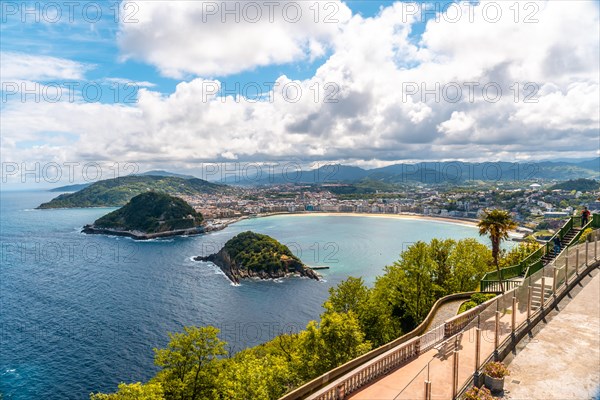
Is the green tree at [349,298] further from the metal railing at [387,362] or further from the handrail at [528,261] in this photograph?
the metal railing at [387,362]

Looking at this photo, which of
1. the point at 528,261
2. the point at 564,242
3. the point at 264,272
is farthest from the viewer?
the point at 264,272

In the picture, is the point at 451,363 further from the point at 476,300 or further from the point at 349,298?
the point at 349,298

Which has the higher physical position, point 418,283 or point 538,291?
point 538,291

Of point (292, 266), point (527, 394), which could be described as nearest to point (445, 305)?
point (527, 394)

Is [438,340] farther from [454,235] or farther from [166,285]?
[454,235]

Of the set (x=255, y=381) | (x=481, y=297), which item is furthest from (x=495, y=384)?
(x=481, y=297)

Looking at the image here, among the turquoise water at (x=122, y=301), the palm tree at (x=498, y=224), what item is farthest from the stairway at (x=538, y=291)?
the turquoise water at (x=122, y=301)
